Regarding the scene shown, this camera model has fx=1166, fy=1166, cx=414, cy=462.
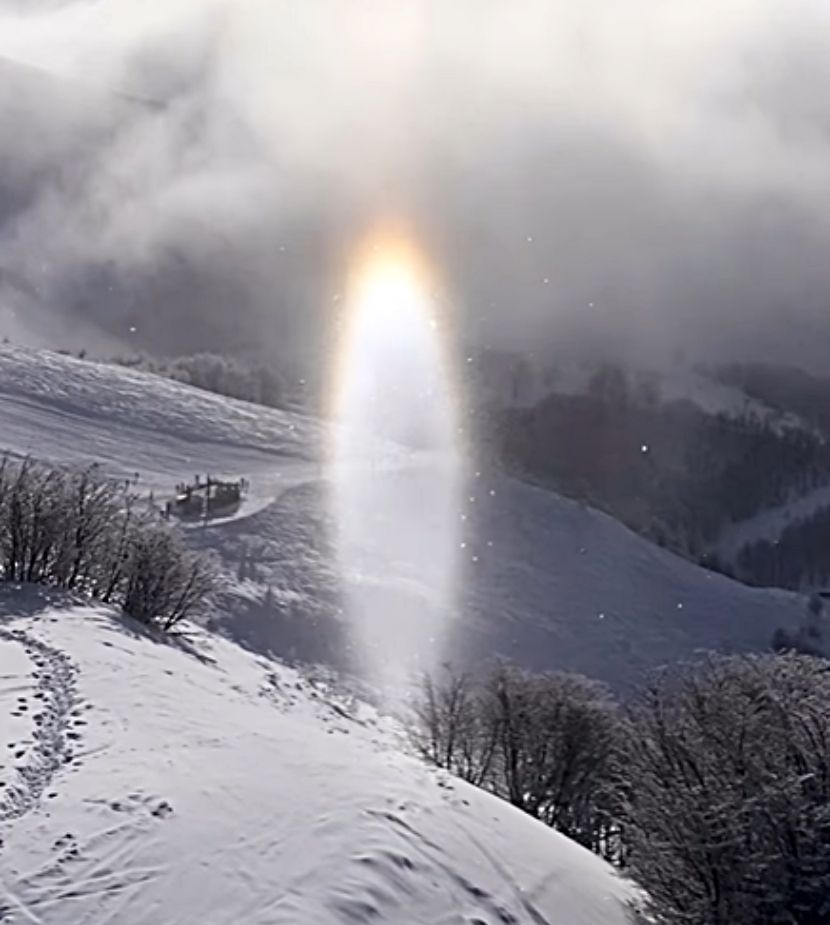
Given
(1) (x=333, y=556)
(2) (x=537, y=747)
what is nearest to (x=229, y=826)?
(2) (x=537, y=747)

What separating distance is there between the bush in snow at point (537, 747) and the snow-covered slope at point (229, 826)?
53.0 ft

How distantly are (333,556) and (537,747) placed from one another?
36.0 metres

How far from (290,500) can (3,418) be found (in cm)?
2156

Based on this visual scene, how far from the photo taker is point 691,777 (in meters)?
27.1

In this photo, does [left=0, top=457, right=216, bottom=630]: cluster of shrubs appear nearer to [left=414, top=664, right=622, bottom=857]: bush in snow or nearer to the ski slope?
[left=414, top=664, right=622, bottom=857]: bush in snow

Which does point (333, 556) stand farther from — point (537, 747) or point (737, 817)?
point (737, 817)

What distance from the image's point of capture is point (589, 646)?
77500 mm

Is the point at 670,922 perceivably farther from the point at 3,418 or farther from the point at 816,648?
the point at 816,648

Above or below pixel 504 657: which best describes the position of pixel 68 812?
above

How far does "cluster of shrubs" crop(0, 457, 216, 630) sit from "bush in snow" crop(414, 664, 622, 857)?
35.2 ft

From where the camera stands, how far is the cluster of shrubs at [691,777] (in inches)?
915

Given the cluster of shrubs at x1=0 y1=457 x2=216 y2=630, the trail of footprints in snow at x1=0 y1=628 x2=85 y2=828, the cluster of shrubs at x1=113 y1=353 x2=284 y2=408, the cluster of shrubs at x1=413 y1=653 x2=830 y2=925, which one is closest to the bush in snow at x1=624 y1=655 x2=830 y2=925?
the cluster of shrubs at x1=413 y1=653 x2=830 y2=925

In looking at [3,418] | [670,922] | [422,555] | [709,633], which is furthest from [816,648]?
[670,922]

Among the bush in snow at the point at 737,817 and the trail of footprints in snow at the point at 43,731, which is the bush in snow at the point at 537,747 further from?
the trail of footprints in snow at the point at 43,731
